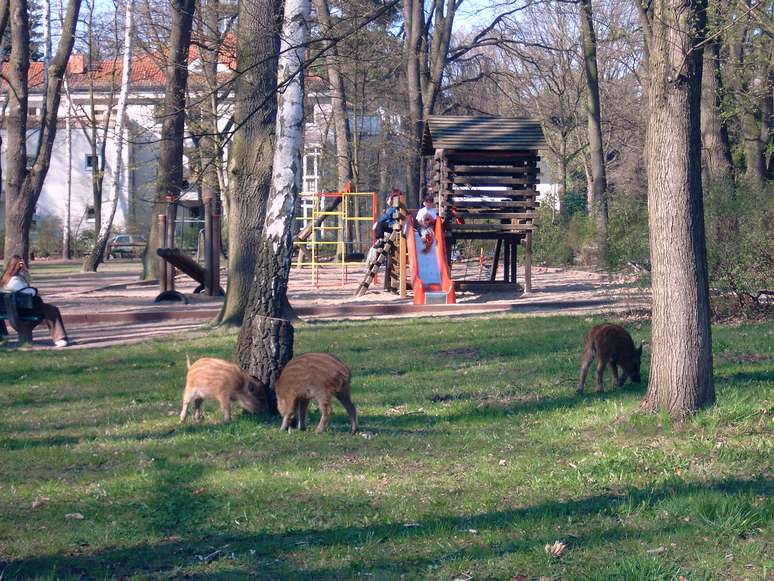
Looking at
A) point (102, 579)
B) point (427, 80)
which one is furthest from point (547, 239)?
point (102, 579)

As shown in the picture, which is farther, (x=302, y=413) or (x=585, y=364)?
(x=585, y=364)

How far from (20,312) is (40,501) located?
29.7ft

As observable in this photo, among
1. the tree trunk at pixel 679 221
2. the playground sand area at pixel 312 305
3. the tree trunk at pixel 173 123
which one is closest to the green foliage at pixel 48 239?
the tree trunk at pixel 173 123

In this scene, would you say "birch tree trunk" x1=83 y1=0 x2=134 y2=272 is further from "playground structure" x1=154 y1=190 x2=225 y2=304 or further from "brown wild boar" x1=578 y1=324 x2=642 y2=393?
"brown wild boar" x1=578 y1=324 x2=642 y2=393

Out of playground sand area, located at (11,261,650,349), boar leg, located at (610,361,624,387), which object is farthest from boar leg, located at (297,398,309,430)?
playground sand area, located at (11,261,650,349)

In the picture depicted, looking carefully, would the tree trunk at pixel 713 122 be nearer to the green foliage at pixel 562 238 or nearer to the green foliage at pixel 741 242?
the green foliage at pixel 741 242

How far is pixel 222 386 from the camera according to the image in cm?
895

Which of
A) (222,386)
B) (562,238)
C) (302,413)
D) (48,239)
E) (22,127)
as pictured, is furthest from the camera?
(48,239)

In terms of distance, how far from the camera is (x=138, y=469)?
24.8 feet

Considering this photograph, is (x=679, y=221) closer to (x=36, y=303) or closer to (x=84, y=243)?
(x=36, y=303)

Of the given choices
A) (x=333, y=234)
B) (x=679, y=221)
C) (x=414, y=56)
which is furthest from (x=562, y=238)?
(x=679, y=221)

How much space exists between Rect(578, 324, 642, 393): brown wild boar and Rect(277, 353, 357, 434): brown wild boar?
2.88 m

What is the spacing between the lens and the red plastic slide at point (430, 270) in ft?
67.5

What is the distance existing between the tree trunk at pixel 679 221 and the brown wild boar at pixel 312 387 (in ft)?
8.82
